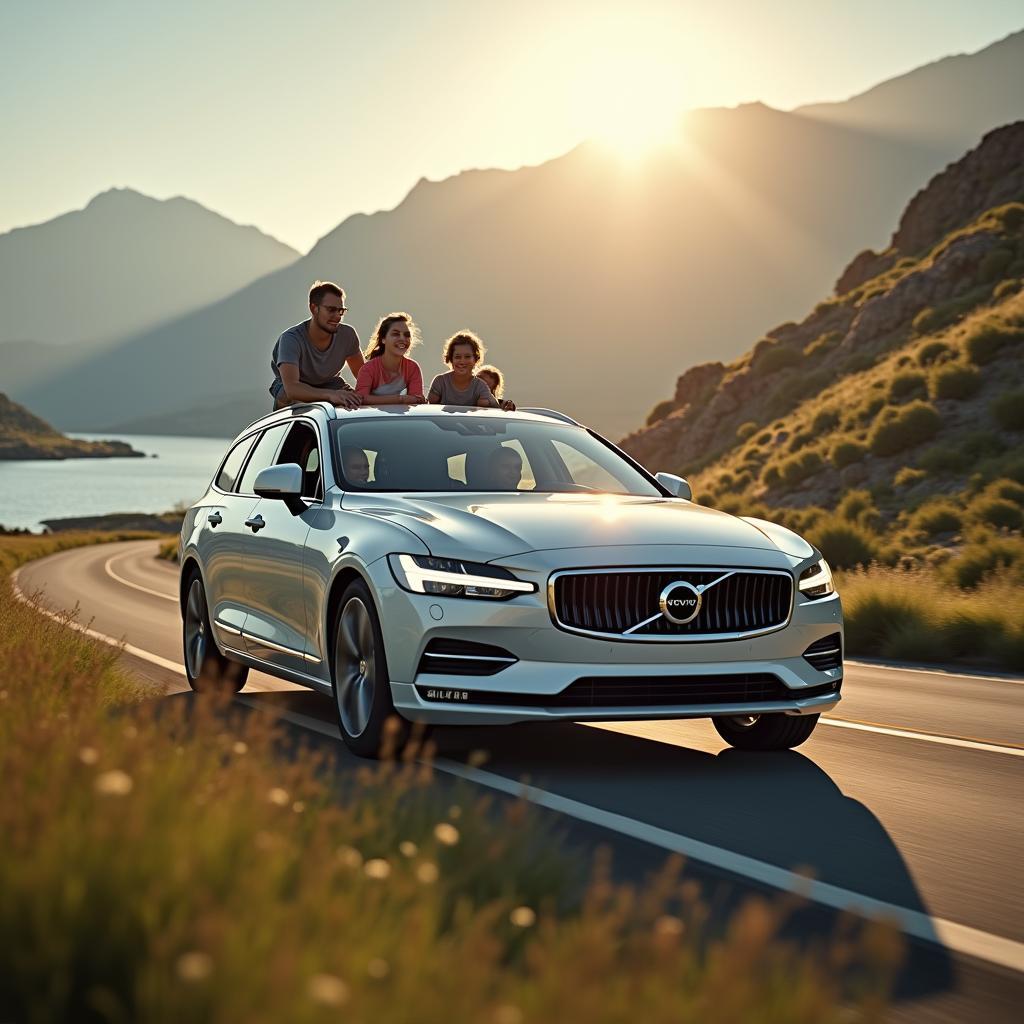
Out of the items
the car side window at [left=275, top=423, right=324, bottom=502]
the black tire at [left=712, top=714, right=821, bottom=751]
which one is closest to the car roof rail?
the car side window at [left=275, top=423, right=324, bottom=502]

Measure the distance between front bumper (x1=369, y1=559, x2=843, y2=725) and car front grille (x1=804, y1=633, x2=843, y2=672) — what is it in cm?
36

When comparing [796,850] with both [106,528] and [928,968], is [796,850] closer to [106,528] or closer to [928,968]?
[928,968]

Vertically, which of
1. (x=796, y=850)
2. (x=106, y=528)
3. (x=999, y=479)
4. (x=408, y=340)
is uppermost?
(x=408, y=340)

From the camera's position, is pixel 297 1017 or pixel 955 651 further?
pixel 955 651

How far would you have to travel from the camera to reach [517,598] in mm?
7109

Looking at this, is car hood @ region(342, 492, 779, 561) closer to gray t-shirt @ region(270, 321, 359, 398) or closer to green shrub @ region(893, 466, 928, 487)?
gray t-shirt @ region(270, 321, 359, 398)

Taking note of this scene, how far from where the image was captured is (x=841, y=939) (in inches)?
184

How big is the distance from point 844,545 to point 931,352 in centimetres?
1917

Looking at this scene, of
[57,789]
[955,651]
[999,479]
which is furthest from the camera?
A: [999,479]

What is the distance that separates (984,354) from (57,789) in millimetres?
37060

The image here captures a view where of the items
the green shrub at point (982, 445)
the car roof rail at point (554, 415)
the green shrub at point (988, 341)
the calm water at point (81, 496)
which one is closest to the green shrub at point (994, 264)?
the green shrub at point (988, 341)

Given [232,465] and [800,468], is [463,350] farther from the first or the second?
[800,468]

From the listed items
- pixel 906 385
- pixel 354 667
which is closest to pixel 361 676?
pixel 354 667

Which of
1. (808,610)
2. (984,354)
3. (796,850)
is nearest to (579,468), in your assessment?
(808,610)
